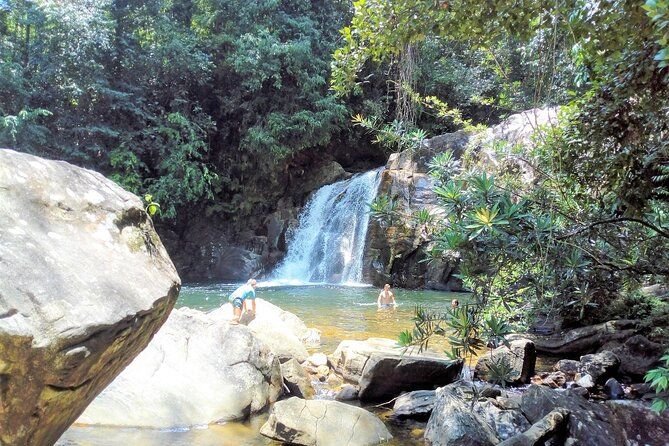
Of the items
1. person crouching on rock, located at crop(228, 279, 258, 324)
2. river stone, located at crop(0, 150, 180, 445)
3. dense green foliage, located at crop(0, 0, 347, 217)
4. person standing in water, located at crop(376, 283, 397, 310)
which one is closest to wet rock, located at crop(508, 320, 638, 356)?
person crouching on rock, located at crop(228, 279, 258, 324)

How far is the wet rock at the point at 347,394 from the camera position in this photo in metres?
6.22

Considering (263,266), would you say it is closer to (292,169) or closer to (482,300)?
(292,169)

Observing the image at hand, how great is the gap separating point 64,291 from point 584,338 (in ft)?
24.4

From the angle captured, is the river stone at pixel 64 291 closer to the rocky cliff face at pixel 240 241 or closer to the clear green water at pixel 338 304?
the clear green water at pixel 338 304

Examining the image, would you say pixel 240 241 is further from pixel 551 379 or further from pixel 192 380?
pixel 551 379

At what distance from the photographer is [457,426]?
452 centimetres

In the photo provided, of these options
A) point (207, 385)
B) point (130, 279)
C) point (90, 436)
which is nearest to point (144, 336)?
point (130, 279)

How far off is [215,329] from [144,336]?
10.9ft

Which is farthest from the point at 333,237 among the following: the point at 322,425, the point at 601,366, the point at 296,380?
the point at 322,425

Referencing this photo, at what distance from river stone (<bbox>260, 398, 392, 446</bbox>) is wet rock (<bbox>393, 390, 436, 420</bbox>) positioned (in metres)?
0.54

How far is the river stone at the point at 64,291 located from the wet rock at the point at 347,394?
3.69 metres

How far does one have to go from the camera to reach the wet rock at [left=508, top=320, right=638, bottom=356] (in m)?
7.26

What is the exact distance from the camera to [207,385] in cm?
551

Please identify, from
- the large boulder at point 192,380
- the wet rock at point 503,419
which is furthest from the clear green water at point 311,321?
the wet rock at point 503,419
